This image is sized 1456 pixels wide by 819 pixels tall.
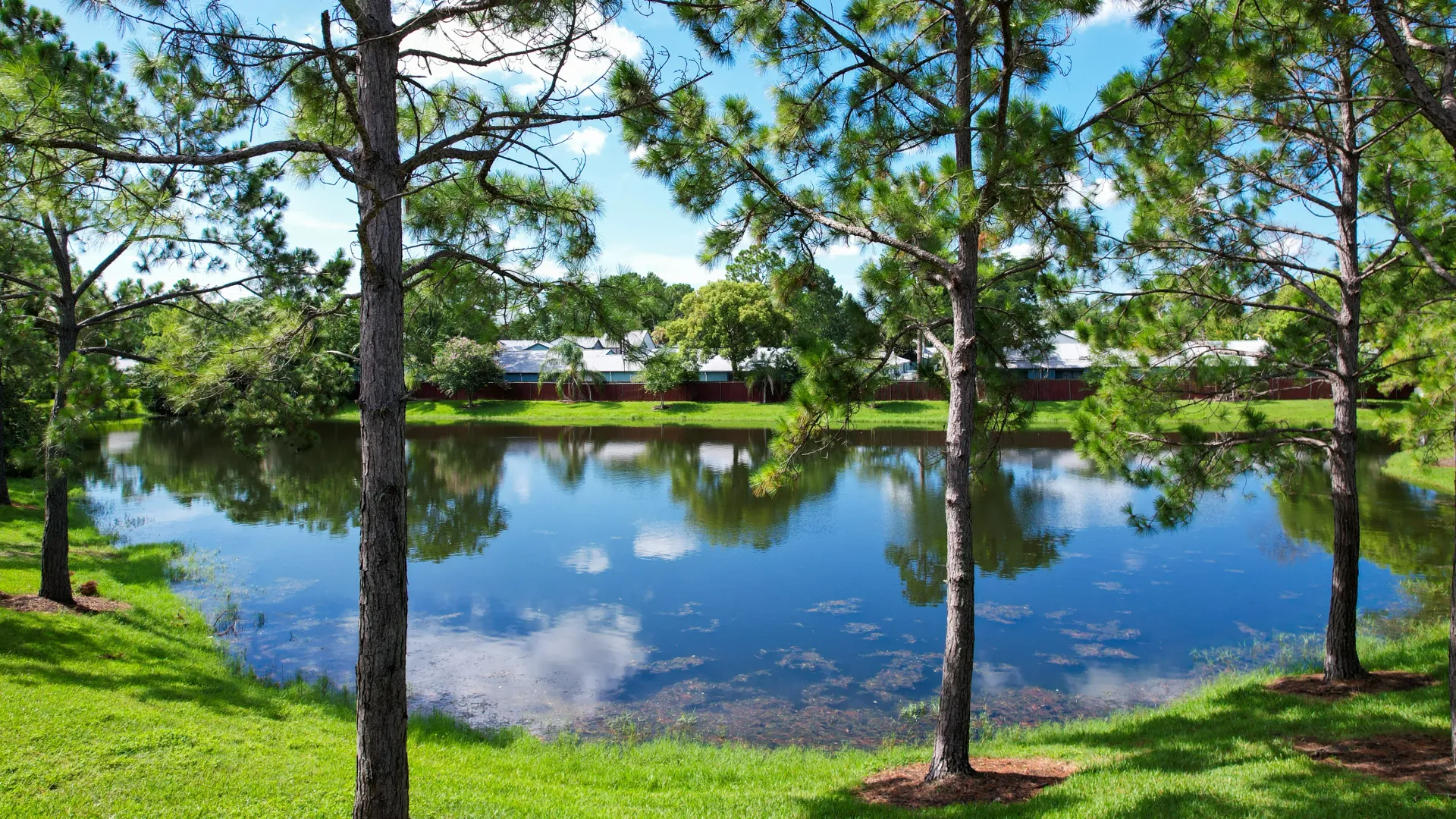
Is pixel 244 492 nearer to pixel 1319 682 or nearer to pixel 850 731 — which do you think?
pixel 850 731

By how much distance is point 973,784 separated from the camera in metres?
6.32

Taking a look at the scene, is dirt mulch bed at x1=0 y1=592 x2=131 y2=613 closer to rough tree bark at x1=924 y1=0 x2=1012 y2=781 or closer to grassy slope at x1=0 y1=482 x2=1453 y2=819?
grassy slope at x1=0 y1=482 x2=1453 y2=819

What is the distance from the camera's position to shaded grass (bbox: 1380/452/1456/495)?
22.0m

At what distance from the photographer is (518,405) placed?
52969 mm

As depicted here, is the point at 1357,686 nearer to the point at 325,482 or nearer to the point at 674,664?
the point at 674,664

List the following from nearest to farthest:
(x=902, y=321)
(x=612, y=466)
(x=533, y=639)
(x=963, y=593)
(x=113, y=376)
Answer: (x=963, y=593)
(x=902, y=321)
(x=113, y=376)
(x=533, y=639)
(x=612, y=466)

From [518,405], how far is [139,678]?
45550 millimetres

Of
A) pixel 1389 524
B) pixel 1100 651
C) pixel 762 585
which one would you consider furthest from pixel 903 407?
pixel 1100 651

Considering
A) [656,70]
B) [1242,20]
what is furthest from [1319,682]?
[656,70]

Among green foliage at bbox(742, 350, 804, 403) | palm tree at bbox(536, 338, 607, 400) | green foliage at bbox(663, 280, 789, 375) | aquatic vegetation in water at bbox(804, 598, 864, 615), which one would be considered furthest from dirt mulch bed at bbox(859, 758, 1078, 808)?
palm tree at bbox(536, 338, 607, 400)

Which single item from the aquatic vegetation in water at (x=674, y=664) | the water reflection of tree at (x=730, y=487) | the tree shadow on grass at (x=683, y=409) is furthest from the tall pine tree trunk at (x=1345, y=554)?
the tree shadow on grass at (x=683, y=409)

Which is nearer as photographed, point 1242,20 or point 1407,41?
point 1407,41

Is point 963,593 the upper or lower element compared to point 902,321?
lower

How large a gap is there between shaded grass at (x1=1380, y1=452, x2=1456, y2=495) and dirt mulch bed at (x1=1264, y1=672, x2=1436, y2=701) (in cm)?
1589
